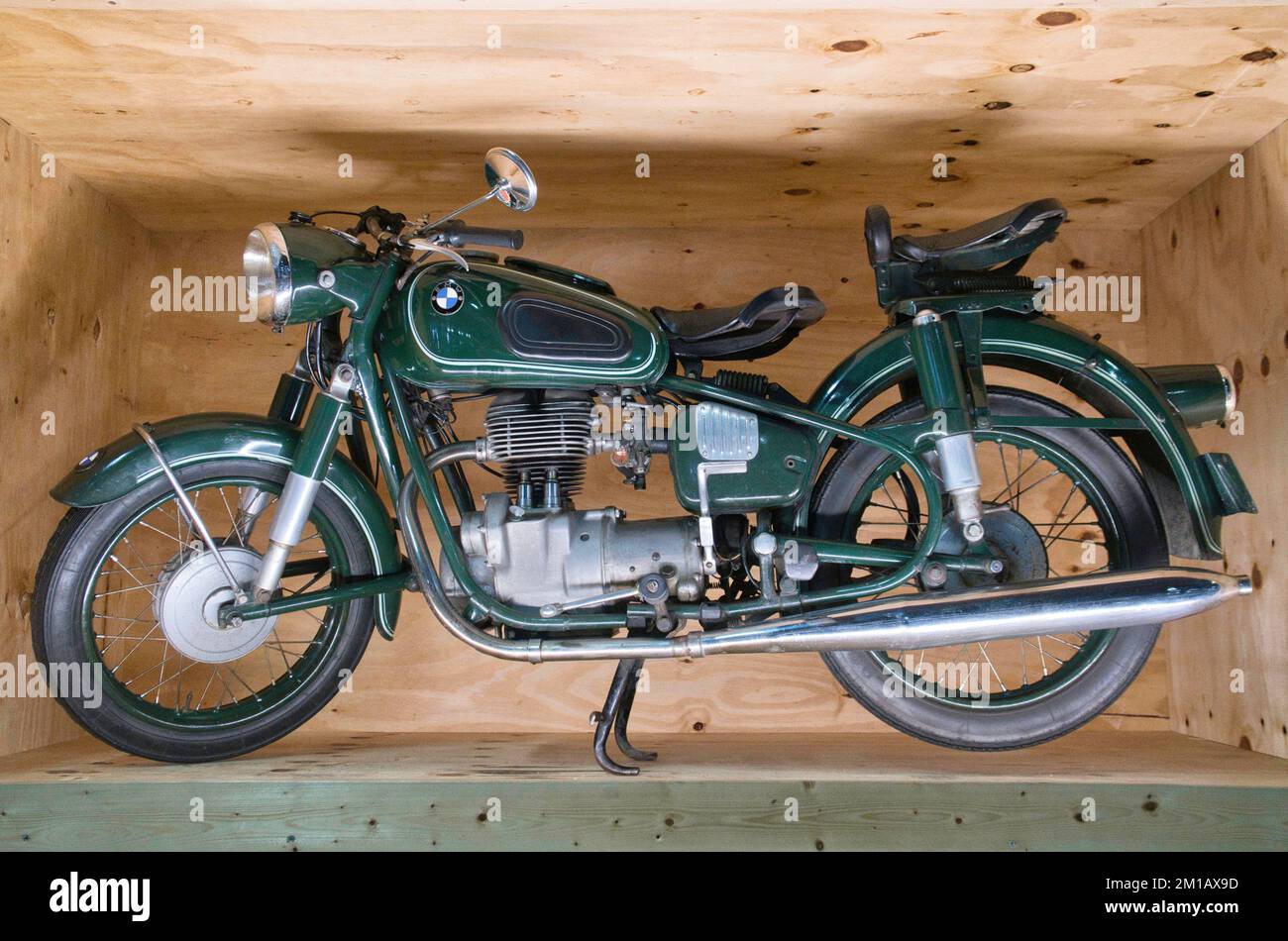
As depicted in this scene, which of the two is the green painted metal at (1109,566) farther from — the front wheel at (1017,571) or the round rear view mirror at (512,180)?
the round rear view mirror at (512,180)

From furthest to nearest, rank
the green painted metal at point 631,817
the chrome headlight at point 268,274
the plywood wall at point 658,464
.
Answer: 1. the plywood wall at point 658,464
2. the chrome headlight at point 268,274
3. the green painted metal at point 631,817

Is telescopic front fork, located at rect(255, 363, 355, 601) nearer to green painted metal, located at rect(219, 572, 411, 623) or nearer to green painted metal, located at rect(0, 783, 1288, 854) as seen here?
green painted metal, located at rect(219, 572, 411, 623)

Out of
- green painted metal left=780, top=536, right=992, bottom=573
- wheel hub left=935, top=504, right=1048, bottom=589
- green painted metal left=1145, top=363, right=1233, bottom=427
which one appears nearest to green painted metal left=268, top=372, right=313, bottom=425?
green painted metal left=780, top=536, right=992, bottom=573

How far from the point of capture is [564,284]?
1440mm

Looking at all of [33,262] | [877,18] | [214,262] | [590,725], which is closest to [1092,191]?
[877,18]

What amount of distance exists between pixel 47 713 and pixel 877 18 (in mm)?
1581

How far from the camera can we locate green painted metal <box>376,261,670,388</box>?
53.4 inches

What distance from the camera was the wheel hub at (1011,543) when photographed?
1476 millimetres

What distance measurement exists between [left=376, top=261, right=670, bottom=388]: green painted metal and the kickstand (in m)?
0.41

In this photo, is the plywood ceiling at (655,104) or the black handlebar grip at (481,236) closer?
the plywood ceiling at (655,104)

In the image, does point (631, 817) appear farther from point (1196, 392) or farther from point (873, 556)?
point (1196, 392)

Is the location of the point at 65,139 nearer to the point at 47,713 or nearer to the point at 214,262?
the point at 214,262
